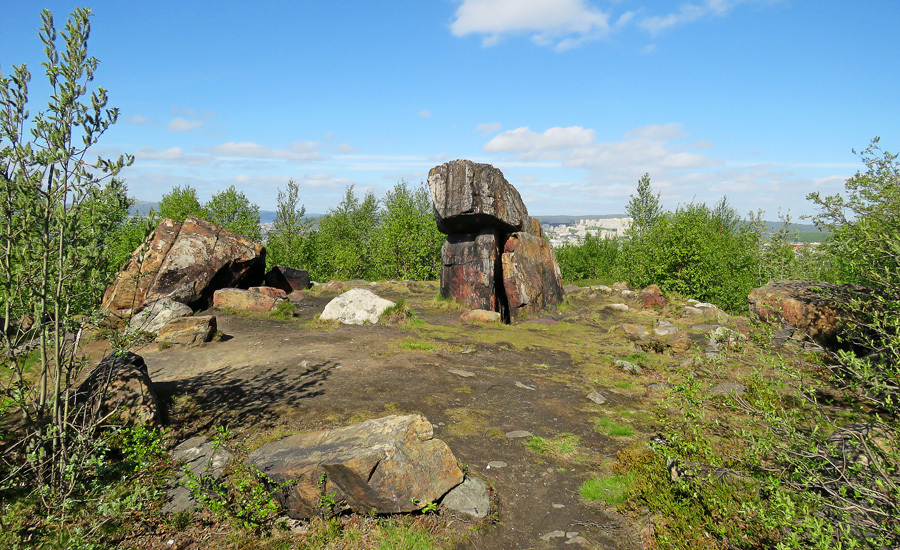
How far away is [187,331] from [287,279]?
12.4m

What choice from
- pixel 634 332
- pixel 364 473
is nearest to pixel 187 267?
pixel 364 473

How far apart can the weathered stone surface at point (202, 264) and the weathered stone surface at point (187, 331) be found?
4813 millimetres

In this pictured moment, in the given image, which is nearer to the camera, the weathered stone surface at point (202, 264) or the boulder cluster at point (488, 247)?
the weathered stone surface at point (202, 264)

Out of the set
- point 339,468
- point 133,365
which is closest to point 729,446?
point 339,468

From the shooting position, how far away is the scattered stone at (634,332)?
1692 cm

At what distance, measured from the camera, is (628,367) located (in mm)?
12656

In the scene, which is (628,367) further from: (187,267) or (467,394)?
(187,267)

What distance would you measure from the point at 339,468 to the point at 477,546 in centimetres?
191

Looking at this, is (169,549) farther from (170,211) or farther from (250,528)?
(170,211)

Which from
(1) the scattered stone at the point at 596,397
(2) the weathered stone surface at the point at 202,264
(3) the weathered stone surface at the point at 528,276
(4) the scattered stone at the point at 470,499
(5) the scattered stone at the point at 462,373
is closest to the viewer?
(4) the scattered stone at the point at 470,499

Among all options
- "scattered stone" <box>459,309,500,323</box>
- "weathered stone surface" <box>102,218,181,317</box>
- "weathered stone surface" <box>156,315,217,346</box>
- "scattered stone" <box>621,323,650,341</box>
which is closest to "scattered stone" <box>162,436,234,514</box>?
"weathered stone surface" <box>156,315,217,346</box>

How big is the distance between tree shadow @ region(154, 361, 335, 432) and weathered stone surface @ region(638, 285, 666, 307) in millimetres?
17850

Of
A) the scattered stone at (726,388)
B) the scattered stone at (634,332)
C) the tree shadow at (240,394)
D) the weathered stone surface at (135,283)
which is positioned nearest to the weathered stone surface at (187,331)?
the tree shadow at (240,394)

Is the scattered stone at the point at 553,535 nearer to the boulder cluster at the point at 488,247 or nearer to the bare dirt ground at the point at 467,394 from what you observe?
the bare dirt ground at the point at 467,394
